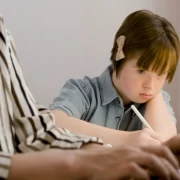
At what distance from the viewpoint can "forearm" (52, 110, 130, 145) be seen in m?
0.90

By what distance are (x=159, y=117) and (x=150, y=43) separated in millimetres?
177

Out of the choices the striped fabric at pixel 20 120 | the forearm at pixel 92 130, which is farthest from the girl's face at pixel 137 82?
the striped fabric at pixel 20 120

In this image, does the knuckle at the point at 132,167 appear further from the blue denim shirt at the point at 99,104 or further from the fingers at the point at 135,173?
the blue denim shirt at the point at 99,104

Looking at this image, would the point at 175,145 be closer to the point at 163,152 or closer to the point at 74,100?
the point at 163,152

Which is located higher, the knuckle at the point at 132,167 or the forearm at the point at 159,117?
the knuckle at the point at 132,167

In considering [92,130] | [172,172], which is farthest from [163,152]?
[92,130]

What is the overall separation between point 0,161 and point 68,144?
0.32ft

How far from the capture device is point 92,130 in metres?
0.92

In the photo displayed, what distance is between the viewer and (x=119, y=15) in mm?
1391

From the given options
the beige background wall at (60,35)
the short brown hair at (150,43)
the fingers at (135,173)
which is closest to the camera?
the fingers at (135,173)

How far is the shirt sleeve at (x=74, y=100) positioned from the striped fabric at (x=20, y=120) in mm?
441

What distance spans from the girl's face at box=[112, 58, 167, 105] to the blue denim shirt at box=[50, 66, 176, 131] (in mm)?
33

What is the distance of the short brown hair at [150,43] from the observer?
100cm

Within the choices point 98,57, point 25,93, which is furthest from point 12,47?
point 98,57
